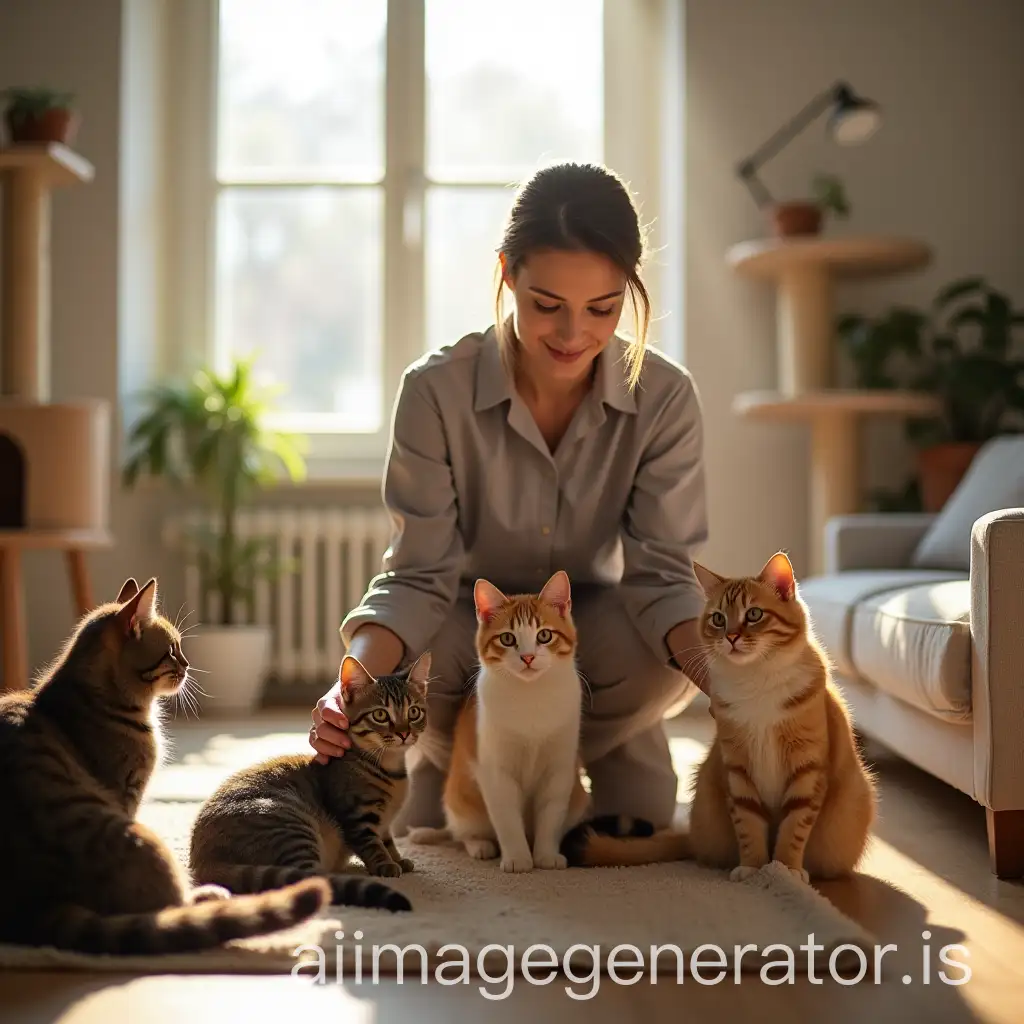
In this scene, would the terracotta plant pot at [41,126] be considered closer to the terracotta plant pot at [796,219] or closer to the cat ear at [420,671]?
the terracotta plant pot at [796,219]

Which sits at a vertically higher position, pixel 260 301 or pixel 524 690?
pixel 260 301

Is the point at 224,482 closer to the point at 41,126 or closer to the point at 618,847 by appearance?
the point at 41,126

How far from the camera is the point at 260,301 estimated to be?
4953 millimetres

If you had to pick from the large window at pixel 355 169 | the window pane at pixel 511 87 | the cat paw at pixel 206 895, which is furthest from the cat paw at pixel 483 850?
the window pane at pixel 511 87

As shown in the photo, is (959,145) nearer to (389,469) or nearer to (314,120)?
(314,120)

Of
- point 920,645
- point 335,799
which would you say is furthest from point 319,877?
point 920,645

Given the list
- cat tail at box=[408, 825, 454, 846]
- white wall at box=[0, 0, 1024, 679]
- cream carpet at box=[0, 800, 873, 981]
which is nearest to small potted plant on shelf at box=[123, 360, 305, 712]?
white wall at box=[0, 0, 1024, 679]

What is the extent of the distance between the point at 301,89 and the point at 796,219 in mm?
2023

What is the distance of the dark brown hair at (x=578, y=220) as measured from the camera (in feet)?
6.75

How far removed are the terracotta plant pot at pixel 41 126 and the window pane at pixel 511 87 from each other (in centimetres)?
146

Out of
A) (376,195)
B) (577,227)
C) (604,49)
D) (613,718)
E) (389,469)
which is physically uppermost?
(604,49)

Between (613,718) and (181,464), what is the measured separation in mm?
2673

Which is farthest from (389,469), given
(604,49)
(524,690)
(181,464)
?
(604,49)

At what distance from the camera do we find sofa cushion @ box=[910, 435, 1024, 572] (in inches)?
127
